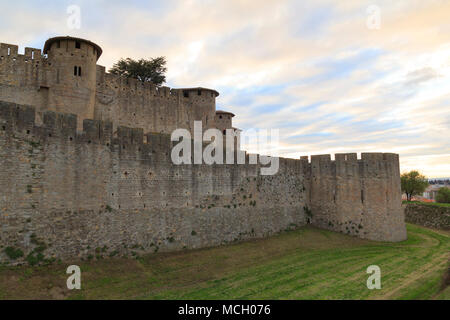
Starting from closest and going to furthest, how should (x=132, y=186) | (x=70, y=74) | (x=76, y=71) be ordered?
(x=132, y=186) → (x=70, y=74) → (x=76, y=71)

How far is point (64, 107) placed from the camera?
17797 millimetres

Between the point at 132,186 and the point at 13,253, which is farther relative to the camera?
the point at 132,186

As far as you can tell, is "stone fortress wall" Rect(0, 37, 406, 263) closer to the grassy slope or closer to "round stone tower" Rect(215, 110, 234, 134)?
the grassy slope

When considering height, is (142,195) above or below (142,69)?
below

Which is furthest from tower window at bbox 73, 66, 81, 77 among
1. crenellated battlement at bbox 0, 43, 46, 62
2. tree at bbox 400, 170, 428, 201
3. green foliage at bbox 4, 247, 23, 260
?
tree at bbox 400, 170, 428, 201

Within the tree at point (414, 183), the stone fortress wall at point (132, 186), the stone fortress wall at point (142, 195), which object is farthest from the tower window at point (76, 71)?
the tree at point (414, 183)

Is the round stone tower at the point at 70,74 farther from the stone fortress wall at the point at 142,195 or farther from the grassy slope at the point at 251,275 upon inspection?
the grassy slope at the point at 251,275

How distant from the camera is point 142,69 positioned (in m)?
31.9

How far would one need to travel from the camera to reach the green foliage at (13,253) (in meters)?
9.98

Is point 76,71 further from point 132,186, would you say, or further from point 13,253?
point 13,253

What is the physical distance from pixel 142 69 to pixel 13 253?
83.5 ft

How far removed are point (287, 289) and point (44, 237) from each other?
911cm

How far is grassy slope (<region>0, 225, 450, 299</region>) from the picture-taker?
987cm

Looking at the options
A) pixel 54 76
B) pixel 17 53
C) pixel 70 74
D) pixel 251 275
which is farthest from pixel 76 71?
pixel 251 275
